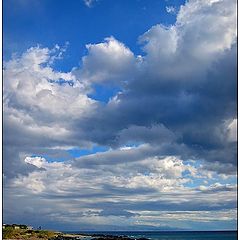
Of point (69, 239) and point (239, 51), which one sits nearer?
point (239, 51)

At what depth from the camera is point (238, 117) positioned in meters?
3.29

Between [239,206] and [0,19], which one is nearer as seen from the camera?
[239,206]

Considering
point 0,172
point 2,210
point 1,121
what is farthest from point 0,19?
point 2,210

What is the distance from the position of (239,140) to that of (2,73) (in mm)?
1777

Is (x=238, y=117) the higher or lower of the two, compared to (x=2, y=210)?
higher

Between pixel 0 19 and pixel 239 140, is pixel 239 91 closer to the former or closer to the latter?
pixel 239 140

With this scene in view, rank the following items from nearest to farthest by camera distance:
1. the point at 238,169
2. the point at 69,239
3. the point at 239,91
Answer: the point at 238,169, the point at 239,91, the point at 69,239

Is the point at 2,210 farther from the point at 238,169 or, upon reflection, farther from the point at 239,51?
the point at 239,51

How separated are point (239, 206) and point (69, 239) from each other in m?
16.3

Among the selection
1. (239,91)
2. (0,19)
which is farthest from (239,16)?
(0,19)

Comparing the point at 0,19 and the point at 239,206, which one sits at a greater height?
the point at 0,19

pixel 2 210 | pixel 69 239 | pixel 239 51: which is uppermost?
pixel 239 51

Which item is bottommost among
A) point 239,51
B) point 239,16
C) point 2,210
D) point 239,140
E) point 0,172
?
point 2,210

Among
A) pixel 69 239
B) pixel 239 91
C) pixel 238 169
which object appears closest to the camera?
pixel 238 169
